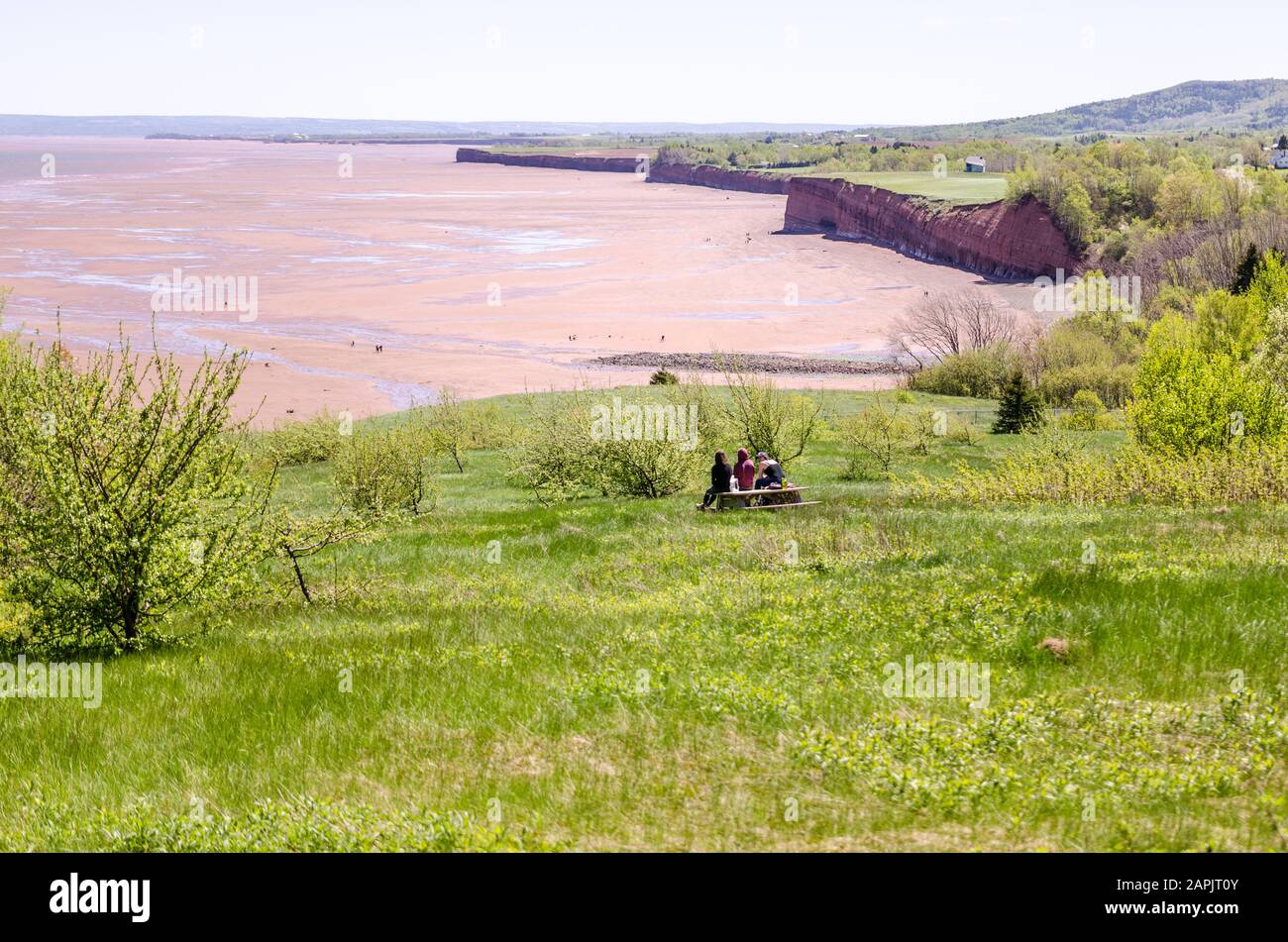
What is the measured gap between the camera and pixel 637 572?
18.0m

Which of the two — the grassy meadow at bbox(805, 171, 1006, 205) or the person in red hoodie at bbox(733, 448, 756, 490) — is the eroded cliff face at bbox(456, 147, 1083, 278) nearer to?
the grassy meadow at bbox(805, 171, 1006, 205)

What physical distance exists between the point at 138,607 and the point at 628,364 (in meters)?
60.1

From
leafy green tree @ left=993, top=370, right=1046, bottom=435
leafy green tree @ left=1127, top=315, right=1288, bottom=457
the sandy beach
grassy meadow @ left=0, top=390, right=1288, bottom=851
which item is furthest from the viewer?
the sandy beach

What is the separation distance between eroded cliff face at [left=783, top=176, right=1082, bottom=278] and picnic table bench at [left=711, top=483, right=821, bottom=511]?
88.5 m

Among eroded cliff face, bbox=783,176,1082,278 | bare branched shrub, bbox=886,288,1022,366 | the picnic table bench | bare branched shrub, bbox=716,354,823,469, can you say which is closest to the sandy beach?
bare branched shrub, bbox=886,288,1022,366

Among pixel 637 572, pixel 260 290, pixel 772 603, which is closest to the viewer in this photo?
pixel 772 603

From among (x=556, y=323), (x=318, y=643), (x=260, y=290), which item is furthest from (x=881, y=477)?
(x=260, y=290)

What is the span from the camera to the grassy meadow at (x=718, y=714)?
7.71m

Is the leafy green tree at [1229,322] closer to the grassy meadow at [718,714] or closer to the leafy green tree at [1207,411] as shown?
the leafy green tree at [1207,411]

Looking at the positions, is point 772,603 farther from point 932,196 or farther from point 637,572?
point 932,196

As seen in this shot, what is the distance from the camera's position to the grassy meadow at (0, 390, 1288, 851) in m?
7.71

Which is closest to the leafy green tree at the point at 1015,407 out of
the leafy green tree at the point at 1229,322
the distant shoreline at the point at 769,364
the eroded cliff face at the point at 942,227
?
the leafy green tree at the point at 1229,322

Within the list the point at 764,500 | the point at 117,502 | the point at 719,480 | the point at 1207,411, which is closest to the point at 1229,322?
the point at 1207,411

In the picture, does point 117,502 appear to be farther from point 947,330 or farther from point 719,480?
point 947,330
